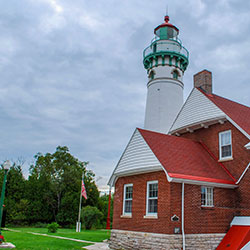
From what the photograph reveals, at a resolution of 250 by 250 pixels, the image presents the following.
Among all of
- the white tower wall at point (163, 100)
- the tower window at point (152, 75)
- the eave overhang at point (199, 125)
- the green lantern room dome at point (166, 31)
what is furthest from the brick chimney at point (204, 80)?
the green lantern room dome at point (166, 31)

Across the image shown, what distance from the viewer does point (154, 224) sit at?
1293 centimetres

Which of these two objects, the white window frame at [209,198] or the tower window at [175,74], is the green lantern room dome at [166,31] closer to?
the tower window at [175,74]

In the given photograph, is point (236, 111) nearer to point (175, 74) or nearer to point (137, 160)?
point (137, 160)

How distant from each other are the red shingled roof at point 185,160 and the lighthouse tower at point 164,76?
857 centimetres

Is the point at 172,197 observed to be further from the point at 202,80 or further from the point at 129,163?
the point at 202,80

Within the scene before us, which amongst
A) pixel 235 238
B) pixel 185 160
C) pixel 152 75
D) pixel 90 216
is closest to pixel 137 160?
pixel 185 160

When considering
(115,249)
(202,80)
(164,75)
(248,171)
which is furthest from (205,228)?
(164,75)

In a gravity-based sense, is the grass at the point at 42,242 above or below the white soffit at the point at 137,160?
below

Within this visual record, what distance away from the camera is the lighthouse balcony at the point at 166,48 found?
27469 mm

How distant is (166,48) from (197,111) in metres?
11.2

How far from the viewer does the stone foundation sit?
12117mm

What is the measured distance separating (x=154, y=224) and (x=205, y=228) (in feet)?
7.70

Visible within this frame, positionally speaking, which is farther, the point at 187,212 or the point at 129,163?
the point at 129,163

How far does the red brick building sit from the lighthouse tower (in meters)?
7.52
